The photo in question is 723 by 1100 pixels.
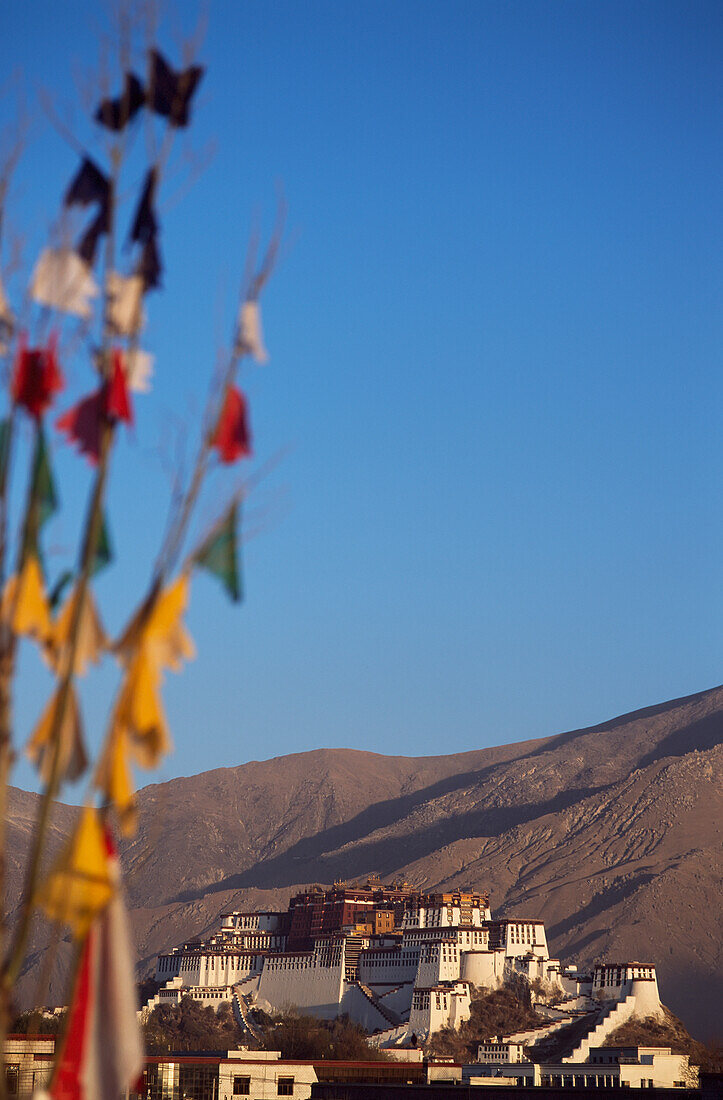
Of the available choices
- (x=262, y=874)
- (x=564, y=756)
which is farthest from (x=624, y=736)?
(x=262, y=874)

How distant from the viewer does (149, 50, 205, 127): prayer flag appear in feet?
15.3

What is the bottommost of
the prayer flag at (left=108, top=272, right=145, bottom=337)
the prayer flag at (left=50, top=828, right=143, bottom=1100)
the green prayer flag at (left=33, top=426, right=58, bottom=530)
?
the prayer flag at (left=50, top=828, right=143, bottom=1100)

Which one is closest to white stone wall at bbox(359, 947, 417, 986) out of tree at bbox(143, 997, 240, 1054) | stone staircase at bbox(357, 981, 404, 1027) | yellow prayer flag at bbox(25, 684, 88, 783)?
stone staircase at bbox(357, 981, 404, 1027)

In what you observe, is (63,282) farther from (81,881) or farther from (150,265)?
(81,881)

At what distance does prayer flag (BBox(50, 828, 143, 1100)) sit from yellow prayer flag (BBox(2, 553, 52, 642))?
0.74 meters

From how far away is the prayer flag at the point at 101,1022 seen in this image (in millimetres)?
4176

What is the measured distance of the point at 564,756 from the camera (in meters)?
158

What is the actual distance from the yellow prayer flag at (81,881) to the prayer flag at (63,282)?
172cm

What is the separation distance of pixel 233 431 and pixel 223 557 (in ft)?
1.48

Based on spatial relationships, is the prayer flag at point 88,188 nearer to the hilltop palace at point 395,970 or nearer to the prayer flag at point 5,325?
the prayer flag at point 5,325

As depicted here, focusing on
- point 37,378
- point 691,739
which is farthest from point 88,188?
point 691,739

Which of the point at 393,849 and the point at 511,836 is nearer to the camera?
the point at 511,836

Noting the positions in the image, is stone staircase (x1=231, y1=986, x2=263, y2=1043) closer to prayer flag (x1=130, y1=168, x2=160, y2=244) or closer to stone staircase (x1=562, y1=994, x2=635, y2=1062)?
stone staircase (x1=562, y1=994, x2=635, y2=1062)

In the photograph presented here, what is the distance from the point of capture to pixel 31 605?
4.46m
